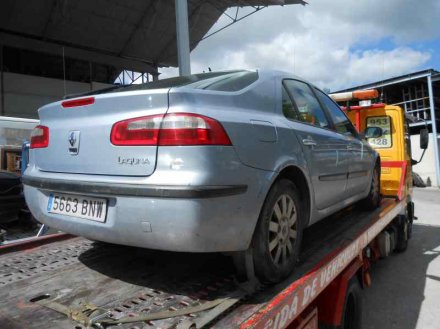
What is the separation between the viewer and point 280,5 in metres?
12.9

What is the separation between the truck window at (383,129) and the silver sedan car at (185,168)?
3.97 m

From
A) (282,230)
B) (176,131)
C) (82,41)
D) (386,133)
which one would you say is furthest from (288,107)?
(82,41)

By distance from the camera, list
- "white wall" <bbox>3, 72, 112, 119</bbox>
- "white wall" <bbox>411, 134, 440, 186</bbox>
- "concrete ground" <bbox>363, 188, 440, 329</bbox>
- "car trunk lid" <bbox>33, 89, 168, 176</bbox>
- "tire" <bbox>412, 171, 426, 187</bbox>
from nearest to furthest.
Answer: "car trunk lid" <bbox>33, 89, 168, 176</bbox> → "concrete ground" <bbox>363, 188, 440, 329</bbox> → "white wall" <bbox>3, 72, 112, 119</bbox> → "tire" <bbox>412, 171, 426, 187</bbox> → "white wall" <bbox>411, 134, 440, 186</bbox>

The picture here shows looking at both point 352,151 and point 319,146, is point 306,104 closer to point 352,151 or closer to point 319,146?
point 319,146

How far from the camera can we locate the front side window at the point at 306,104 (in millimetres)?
3012

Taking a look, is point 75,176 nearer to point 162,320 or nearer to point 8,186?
point 162,320

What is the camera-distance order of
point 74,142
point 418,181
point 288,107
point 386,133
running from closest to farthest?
point 74,142 < point 288,107 < point 386,133 < point 418,181

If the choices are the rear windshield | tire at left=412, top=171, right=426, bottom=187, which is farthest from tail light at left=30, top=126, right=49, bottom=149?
tire at left=412, top=171, right=426, bottom=187

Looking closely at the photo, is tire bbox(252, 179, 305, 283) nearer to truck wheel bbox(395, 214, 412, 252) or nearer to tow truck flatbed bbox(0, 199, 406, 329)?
tow truck flatbed bbox(0, 199, 406, 329)

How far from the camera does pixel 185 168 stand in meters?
1.97

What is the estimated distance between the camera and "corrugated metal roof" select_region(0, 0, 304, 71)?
13.6 metres

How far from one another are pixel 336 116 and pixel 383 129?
2.87 metres

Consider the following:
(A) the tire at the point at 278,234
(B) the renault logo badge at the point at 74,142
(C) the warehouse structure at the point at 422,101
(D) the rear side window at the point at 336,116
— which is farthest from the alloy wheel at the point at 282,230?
(C) the warehouse structure at the point at 422,101

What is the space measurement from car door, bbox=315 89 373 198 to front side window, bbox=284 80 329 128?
0.63 feet
